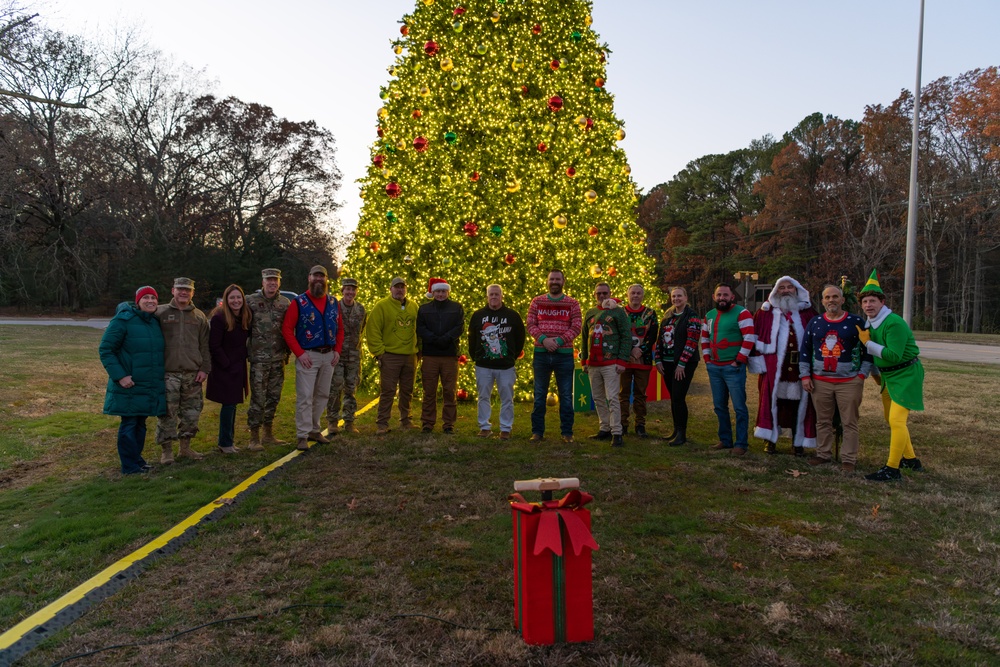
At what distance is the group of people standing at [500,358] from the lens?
20.2 feet

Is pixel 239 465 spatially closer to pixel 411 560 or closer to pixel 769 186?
pixel 411 560

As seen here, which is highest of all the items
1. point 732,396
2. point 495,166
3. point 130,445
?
point 495,166

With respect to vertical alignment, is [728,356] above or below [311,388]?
above

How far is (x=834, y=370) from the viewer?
641 cm

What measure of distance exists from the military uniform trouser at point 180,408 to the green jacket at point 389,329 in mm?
2192

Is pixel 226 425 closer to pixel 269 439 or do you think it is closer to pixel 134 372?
pixel 269 439

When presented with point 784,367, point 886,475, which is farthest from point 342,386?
point 886,475

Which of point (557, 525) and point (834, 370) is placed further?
point (834, 370)

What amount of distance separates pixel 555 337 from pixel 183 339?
13.4 feet

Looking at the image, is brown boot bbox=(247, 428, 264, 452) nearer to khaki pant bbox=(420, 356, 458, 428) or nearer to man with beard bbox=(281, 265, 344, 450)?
man with beard bbox=(281, 265, 344, 450)

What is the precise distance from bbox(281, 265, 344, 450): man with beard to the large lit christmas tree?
3147mm

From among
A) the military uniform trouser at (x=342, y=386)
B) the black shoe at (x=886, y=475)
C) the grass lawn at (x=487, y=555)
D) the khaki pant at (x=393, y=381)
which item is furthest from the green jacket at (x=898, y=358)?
the military uniform trouser at (x=342, y=386)

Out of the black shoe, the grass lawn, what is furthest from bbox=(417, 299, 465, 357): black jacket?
the black shoe

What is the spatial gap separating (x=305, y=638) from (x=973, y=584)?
12.2 feet
